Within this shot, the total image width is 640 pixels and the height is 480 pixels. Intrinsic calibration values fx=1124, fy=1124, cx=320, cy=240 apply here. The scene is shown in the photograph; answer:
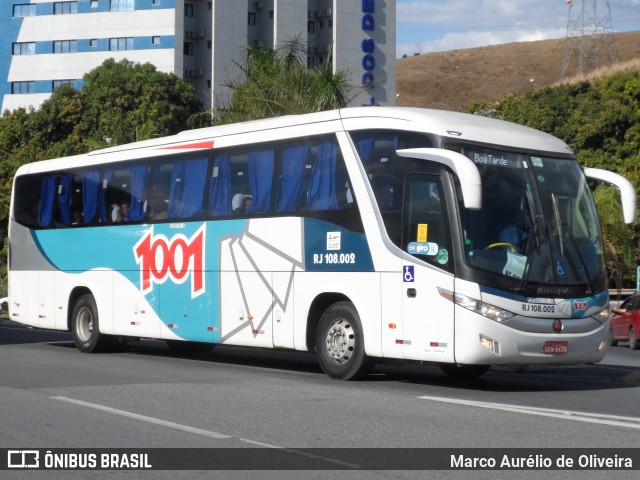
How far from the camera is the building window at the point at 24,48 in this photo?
289 feet

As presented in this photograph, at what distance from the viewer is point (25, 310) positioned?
899 inches

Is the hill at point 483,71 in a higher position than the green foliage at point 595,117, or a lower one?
higher

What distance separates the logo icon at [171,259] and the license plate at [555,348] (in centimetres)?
642

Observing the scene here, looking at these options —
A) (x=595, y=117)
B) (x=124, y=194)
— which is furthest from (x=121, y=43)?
(x=124, y=194)

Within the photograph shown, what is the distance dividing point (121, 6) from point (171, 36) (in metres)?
4.90

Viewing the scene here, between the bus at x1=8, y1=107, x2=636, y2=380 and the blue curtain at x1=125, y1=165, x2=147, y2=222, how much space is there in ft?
0.14

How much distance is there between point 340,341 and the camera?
15188 mm

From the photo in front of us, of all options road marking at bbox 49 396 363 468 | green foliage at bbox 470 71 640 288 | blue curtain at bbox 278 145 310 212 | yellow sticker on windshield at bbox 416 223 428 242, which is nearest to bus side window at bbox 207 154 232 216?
blue curtain at bbox 278 145 310 212

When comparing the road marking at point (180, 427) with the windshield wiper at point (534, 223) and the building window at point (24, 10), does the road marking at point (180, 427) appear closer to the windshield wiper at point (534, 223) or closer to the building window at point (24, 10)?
the windshield wiper at point (534, 223)

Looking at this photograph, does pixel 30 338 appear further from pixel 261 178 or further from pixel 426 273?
pixel 426 273

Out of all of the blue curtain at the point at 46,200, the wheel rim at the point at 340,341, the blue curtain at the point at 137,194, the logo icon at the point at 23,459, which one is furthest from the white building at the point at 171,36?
the logo icon at the point at 23,459

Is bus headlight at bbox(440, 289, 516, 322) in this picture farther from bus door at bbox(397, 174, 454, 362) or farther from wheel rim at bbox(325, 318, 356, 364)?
wheel rim at bbox(325, 318, 356, 364)

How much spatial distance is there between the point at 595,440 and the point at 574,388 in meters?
5.30

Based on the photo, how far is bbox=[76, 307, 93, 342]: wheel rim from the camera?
68.9ft
